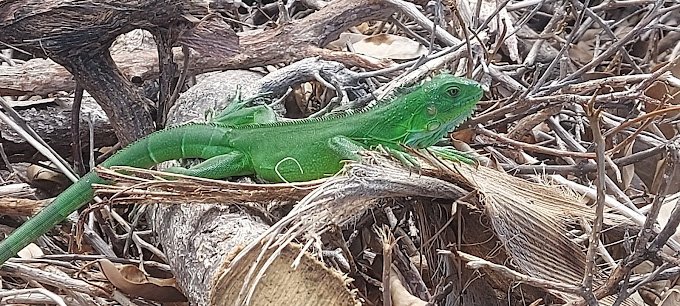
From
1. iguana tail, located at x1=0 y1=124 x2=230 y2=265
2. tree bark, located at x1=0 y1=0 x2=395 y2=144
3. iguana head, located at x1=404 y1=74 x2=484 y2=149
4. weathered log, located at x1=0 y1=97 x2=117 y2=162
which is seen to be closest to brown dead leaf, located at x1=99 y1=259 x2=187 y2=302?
iguana tail, located at x1=0 y1=124 x2=230 y2=265

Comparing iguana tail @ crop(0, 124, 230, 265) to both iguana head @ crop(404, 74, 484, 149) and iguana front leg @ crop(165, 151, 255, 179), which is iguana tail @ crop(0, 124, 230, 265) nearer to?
iguana front leg @ crop(165, 151, 255, 179)

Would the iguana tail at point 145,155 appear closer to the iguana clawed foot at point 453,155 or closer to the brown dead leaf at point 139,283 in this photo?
the brown dead leaf at point 139,283

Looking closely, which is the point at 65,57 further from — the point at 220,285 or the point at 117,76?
the point at 220,285

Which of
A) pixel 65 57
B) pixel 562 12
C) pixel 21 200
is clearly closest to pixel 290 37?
pixel 65 57

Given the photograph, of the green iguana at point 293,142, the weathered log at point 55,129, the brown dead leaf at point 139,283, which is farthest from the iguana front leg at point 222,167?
the weathered log at point 55,129

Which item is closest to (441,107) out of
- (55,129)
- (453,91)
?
(453,91)

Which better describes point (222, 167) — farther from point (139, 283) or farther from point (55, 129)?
point (55, 129)
